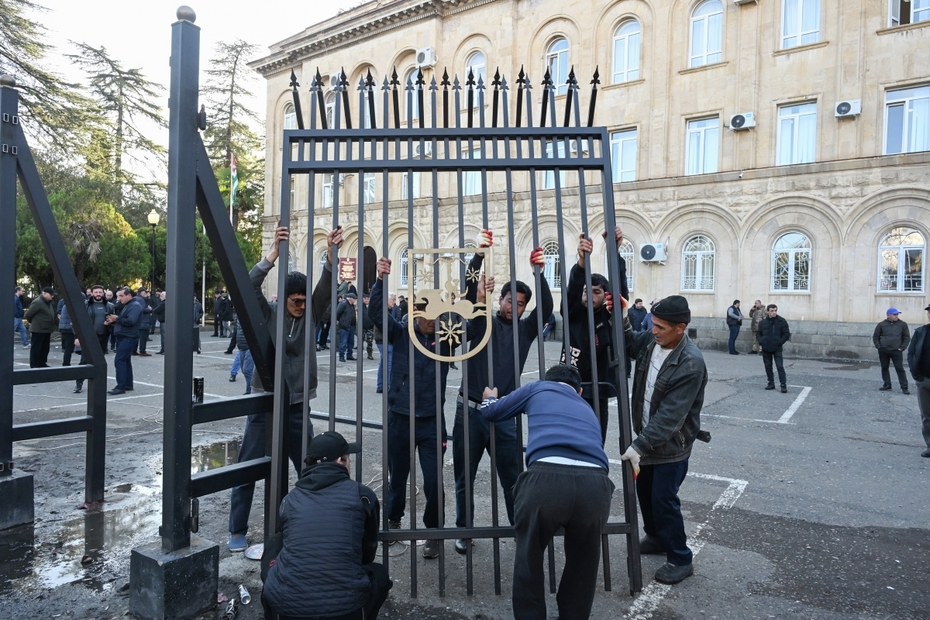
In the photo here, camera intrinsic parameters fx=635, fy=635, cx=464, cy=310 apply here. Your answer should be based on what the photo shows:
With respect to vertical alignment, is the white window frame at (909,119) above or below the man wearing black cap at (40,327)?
above

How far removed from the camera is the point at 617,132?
23984 mm

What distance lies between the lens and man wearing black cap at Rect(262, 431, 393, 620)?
297cm

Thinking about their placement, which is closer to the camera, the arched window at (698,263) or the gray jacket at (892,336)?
the gray jacket at (892,336)

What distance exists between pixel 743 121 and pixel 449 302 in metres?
20.3

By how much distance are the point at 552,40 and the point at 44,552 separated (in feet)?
83.0

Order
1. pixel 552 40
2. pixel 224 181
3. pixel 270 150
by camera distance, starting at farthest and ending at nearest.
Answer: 1. pixel 224 181
2. pixel 270 150
3. pixel 552 40

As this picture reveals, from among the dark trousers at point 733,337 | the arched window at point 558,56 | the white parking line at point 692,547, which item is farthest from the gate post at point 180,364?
the arched window at point 558,56

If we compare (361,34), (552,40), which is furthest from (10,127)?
(361,34)

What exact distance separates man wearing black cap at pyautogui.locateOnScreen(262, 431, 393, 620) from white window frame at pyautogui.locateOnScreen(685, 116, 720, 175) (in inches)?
850

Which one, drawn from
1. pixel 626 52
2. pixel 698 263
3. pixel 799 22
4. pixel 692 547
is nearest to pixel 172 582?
pixel 692 547

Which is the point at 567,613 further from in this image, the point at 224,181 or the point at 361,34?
the point at 224,181

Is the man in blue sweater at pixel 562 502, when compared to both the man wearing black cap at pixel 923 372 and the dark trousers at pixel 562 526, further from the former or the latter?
the man wearing black cap at pixel 923 372

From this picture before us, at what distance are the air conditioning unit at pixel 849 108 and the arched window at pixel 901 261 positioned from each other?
12.2 ft

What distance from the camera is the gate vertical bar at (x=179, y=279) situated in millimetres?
3559
